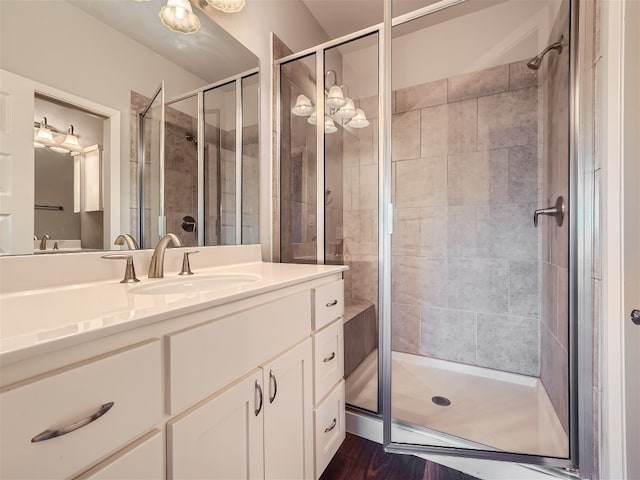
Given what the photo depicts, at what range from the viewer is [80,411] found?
1.43 feet

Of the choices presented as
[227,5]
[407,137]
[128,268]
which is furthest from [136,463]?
[407,137]

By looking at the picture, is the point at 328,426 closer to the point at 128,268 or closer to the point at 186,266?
the point at 186,266

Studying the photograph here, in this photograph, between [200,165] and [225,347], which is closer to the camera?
[225,347]

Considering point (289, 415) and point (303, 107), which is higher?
point (303, 107)

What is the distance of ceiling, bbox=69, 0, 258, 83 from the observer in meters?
0.98

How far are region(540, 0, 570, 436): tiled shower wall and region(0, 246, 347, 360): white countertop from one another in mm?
1304

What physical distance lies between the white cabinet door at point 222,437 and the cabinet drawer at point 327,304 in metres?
0.36

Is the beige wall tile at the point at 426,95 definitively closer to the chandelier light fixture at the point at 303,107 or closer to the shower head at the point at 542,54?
the shower head at the point at 542,54

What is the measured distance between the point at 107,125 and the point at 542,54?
2209 mm

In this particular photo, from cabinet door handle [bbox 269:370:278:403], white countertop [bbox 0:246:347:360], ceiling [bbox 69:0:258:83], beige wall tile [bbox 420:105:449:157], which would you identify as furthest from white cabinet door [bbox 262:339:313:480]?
beige wall tile [bbox 420:105:449:157]

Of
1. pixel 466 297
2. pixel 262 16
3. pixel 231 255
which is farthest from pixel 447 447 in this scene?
pixel 262 16

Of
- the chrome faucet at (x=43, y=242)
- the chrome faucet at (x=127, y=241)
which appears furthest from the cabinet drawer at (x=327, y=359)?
the chrome faucet at (x=43, y=242)

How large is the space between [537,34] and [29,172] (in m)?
2.50

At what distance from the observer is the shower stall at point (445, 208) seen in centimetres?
141
